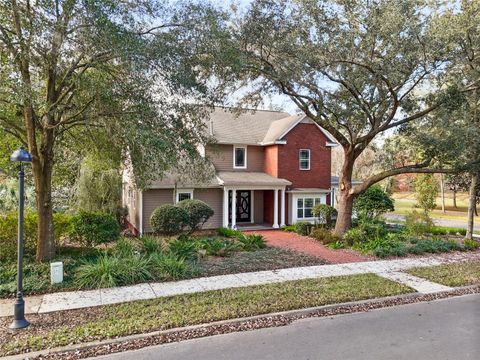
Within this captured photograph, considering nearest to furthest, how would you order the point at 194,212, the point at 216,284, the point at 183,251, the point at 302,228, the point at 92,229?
the point at 216,284
the point at 183,251
the point at 92,229
the point at 194,212
the point at 302,228

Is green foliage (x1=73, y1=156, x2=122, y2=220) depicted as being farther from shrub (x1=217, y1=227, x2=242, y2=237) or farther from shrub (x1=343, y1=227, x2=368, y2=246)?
shrub (x1=343, y1=227, x2=368, y2=246)

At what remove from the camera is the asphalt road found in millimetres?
5230

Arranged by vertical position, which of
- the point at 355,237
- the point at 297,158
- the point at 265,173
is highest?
the point at 297,158

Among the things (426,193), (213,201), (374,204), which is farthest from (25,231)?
(426,193)

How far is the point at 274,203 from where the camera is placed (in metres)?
19.7

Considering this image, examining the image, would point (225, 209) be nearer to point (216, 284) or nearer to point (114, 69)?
point (216, 284)

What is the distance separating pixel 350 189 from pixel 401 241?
3.10 metres

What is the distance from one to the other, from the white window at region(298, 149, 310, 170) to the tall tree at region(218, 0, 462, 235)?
24.0ft

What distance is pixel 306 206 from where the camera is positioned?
2083cm

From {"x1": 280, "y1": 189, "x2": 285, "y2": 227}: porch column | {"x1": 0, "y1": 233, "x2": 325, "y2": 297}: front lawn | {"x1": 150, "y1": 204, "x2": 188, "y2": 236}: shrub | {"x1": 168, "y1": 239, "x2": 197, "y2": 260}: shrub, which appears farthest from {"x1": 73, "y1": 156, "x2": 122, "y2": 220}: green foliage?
{"x1": 280, "y1": 189, "x2": 285, "y2": 227}: porch column

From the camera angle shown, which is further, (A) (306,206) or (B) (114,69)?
(A) (306,206)

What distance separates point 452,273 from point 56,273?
443 inches

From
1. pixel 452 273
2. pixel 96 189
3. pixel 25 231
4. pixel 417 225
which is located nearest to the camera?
pixel 452 273

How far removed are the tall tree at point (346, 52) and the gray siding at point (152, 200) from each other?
24.9 feet
